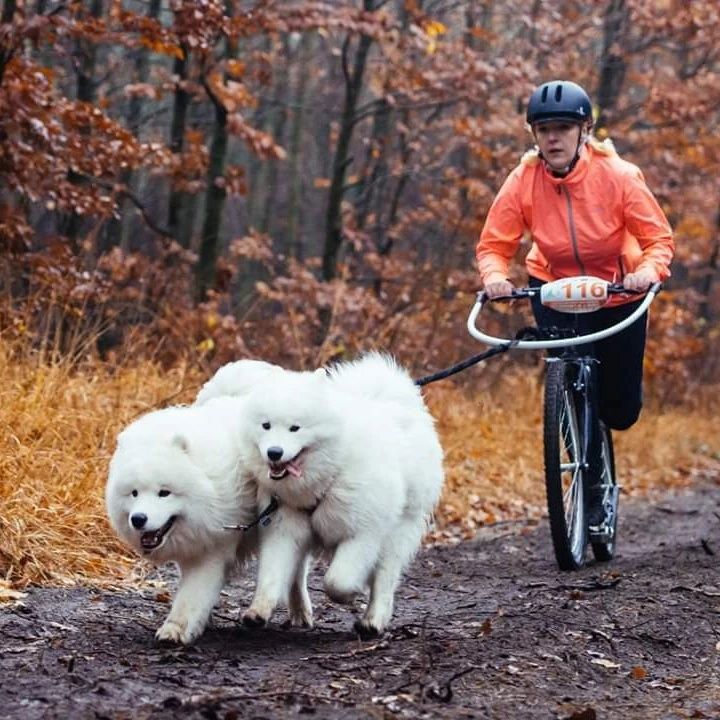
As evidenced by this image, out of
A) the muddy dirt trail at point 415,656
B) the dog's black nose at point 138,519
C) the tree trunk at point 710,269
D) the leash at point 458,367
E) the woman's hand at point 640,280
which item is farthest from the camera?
the tree trunk at point 710,269

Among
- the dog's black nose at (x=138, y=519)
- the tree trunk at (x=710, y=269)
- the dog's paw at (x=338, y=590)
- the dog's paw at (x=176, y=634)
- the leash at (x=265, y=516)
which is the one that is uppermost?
the dog's black nose at (x=138, y=519)

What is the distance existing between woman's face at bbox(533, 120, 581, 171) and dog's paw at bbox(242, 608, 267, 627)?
2854 mm

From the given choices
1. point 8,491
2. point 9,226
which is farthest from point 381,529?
point 9,226

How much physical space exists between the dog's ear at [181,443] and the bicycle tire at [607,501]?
9.76 ft

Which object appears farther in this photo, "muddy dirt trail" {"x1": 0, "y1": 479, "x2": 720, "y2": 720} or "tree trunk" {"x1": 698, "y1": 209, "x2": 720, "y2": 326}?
"tree trunk" {"x1": 698, "y1": 209, "x2": 720, "y2": 326}

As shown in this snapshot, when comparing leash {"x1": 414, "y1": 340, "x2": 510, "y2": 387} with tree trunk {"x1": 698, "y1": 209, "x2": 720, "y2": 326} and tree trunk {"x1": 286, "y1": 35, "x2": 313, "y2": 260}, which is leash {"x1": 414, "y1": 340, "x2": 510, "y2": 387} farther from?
tree trunk {"x1": 286, "y1": 35, "x2": 313, "y2": 260}

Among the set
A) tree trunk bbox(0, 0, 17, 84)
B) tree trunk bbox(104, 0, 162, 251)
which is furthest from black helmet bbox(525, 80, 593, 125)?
tree trunk bbox(104, 0, 162, 251)

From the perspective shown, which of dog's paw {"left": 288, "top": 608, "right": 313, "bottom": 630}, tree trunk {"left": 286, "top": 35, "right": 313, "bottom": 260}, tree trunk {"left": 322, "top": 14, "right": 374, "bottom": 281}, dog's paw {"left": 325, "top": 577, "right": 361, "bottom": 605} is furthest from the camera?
tree trunk {"left": 286, "top": 35, "right": 313, "bottom": 260}

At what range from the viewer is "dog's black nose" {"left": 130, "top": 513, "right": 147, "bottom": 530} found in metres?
4.01

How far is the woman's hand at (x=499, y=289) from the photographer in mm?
5801

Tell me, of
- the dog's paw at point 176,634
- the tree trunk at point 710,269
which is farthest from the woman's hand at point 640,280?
the tree trunk at point 710,269

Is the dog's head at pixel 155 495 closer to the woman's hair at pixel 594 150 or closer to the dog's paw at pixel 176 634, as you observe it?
the dog's paw at pixel 176 634

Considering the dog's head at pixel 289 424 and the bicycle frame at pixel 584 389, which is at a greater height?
the dog's head at pixel 289 424

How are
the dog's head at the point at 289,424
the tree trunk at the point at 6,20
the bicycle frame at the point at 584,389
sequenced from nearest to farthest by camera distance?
the dog's head at the point at 289,424 < the bicycle frame at the point at 584,389 < the tree trunk at the point at 6,20
